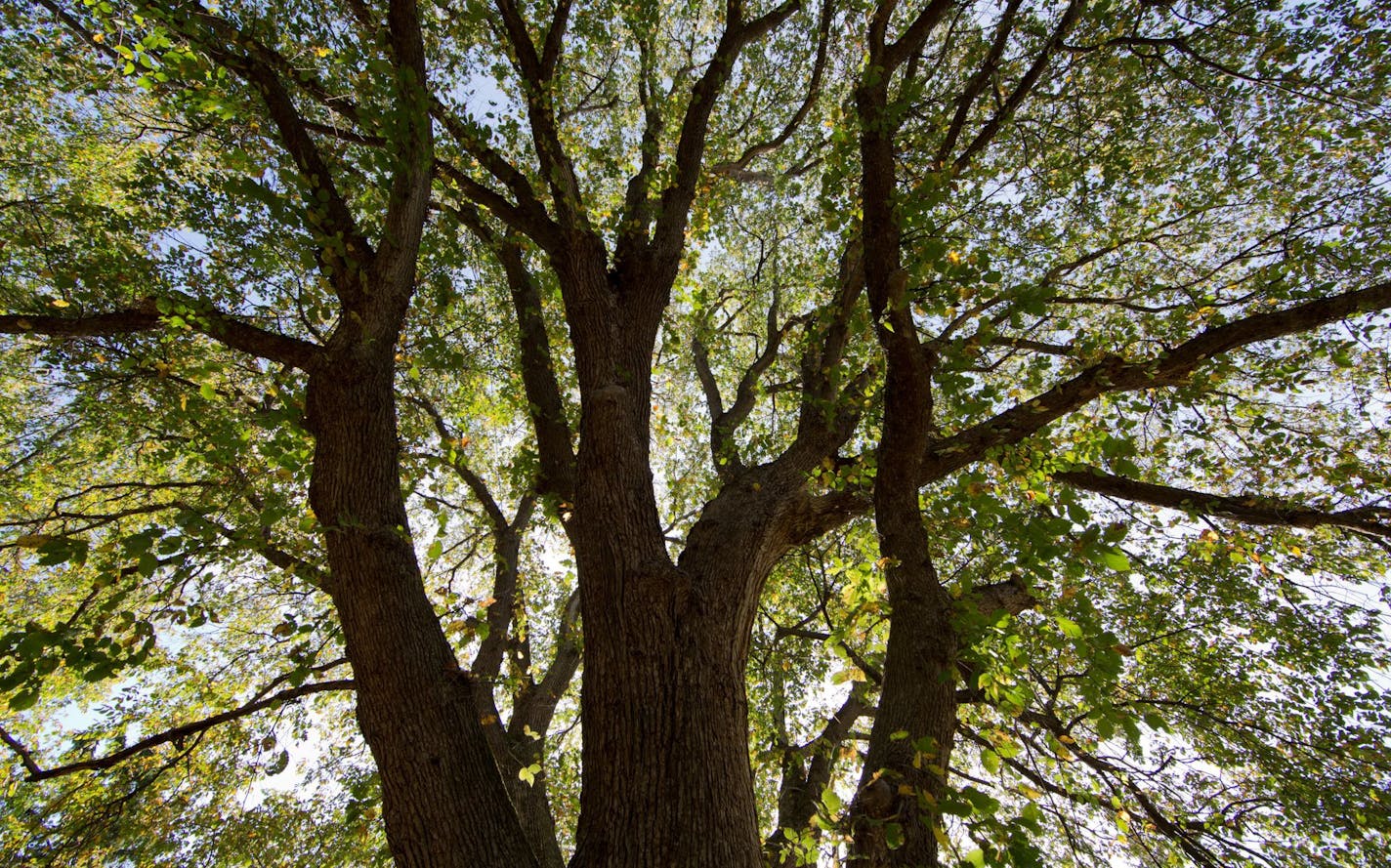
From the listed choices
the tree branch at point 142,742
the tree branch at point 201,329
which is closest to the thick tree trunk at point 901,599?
the tree branch at point 142,742

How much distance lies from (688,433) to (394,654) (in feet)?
16.6

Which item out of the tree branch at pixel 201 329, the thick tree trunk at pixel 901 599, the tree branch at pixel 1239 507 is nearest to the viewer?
the thick tree trunk at pixel 901 599

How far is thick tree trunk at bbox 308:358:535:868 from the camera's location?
A: 2.34 metres

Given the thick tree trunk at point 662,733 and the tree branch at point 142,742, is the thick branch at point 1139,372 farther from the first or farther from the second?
the tree branch at point 142,742

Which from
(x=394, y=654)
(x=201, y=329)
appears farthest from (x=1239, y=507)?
(x=201, y=329)

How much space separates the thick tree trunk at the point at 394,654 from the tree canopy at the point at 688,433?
0.08ft

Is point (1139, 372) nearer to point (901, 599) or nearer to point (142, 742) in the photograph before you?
point (901, 599)

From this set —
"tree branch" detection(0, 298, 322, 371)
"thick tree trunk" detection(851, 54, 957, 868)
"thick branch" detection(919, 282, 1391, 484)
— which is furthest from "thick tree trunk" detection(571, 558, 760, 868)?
"tree branch" detection(0, 298, 322, 371)

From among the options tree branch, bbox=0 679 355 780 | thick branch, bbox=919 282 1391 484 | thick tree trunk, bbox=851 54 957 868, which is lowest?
tree branch, bbox=0 679 355 780

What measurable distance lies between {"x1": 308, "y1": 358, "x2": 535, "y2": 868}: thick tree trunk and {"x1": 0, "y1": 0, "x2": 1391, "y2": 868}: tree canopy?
0.02 metres

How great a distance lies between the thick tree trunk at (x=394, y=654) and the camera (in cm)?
234

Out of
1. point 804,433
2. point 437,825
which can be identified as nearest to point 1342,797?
point 804,433

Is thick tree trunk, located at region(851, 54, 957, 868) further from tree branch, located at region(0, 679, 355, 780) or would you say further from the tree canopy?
tree branch, located at region(0, 679, 355, 780)

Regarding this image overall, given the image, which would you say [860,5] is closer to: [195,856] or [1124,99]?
[1124,99]
